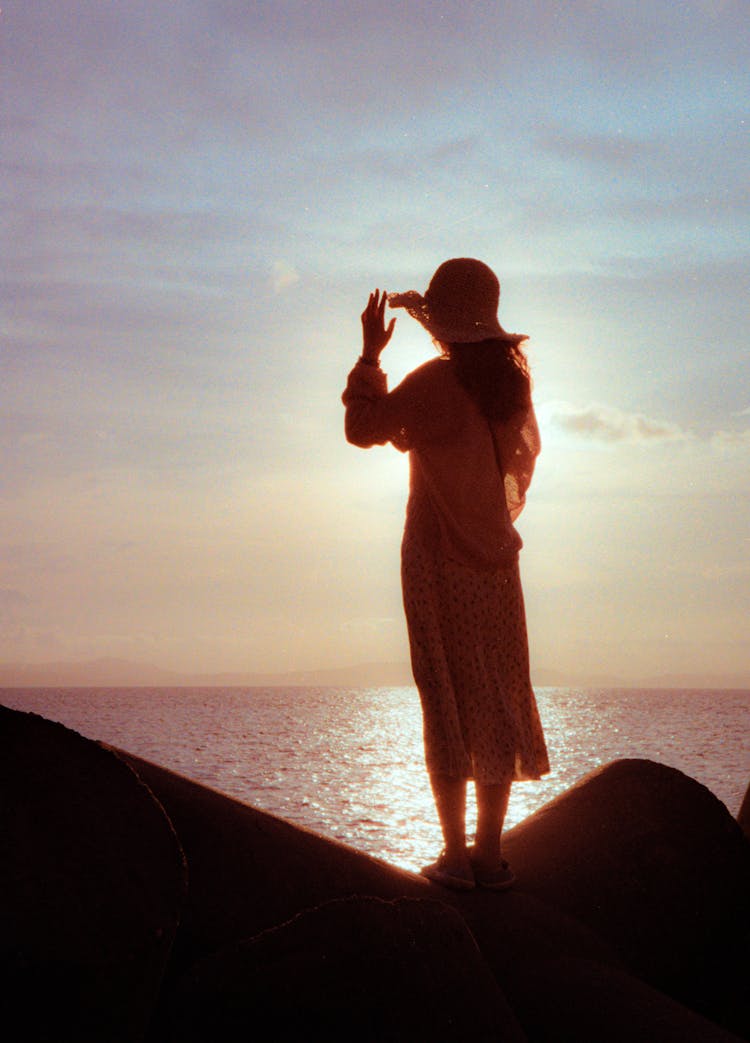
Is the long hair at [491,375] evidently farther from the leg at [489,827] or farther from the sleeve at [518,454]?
the leg at [489,827]

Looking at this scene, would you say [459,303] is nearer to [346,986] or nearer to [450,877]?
[450,877]

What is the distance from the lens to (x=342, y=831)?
17.8 meters

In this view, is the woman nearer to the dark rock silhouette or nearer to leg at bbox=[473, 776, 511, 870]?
leg at bbox=[473, 776, 511, 870]

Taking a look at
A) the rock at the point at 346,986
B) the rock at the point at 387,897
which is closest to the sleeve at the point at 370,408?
the rock at the point at 387,897

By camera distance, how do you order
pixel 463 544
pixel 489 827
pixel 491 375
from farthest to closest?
pixel 491 375 < pixel 463 544 < pixel 489 827

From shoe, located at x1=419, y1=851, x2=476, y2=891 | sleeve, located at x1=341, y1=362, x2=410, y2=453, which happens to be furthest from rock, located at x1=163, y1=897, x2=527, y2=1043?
sleeve, located at x1=341, y1=362, x2=410, y2=453

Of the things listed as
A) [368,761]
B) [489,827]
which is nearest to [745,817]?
[489,827]

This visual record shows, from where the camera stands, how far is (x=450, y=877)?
4305mm

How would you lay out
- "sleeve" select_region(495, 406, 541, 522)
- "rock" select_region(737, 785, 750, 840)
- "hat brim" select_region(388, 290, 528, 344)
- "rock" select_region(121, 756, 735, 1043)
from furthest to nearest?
"rock" select_region(737, 785, 750, 840)
"sleeve" select_region(495, 406, 541, 522)
"hat brim" select_region(388, 290, 528, 344)
"rock" select_region(121, 756, 735, 1043)

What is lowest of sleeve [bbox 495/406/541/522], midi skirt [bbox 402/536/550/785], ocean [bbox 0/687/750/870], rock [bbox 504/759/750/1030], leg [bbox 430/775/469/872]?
ocean [bbox 0/687/750/870]

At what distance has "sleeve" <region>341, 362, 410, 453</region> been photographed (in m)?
4.48

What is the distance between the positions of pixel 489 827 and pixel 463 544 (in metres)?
1.12

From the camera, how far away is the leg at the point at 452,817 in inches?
172

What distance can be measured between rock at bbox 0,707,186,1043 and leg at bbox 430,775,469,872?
61.7 inches
